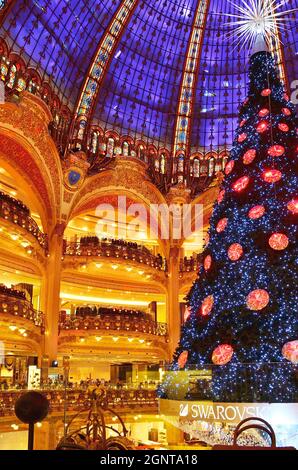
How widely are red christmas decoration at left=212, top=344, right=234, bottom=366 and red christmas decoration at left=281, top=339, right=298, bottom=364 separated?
1.01 meters

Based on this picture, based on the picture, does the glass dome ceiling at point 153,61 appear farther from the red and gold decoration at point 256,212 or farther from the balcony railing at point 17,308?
the red and gold decoration at point 256,212

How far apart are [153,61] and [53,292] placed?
16017mm

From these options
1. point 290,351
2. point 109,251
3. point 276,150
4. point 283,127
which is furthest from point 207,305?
point 109,251

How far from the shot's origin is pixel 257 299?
9.36 m

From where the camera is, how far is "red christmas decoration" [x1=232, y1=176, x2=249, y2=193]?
36.1 feet

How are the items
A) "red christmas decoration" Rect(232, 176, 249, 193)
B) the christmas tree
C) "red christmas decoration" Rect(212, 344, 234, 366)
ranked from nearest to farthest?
the christmas tree
"red christmas decoration" Rect(212, 344, 234, 366)
"red christmas decoration" Rect(232, 176, 249, 193)

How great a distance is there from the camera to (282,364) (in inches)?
276

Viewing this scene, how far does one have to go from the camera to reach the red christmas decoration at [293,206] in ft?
33.2

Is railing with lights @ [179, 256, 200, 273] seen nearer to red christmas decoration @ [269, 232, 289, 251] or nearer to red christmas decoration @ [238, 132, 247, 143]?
red christmas decoration @ [238, 132, 247, 143]

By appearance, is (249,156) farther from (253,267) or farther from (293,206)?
(253,267)

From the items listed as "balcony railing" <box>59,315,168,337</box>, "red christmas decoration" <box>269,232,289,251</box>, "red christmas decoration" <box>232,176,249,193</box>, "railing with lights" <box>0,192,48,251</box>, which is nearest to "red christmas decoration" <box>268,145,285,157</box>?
"red christmas decoration" <box>232,176,249,193</box>
